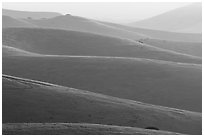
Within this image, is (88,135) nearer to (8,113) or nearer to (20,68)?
(8,113)

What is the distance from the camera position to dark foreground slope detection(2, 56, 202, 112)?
72.4 feet

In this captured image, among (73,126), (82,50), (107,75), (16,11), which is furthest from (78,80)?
(16,11)

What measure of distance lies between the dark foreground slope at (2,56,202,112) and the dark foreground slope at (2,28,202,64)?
10.2 metres

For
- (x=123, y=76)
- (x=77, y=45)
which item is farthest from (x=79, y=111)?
(x=77, y=45)

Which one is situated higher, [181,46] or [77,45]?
[181,46]

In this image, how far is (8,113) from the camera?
1485 cm

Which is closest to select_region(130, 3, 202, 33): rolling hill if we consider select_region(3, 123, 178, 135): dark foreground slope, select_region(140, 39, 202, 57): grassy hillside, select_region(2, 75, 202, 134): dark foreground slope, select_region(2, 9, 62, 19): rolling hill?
select_region(2, 9, 62, 19): rolling hill

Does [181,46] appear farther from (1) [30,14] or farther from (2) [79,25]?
(1) [30,14]

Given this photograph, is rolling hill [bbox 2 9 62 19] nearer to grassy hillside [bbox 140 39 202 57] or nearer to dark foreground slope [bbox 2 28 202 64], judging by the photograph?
grassy hillside [bbox 140 39 202 57]

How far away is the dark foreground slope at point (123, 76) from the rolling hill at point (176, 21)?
8692 cm

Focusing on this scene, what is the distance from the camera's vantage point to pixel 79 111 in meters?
15.5

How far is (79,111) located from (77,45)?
27254mm

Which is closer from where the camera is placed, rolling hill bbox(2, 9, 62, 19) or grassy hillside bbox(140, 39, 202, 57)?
grassy hillside bbox(140, 39, 202, 57)

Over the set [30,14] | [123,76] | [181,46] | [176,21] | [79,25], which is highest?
[176,21]
